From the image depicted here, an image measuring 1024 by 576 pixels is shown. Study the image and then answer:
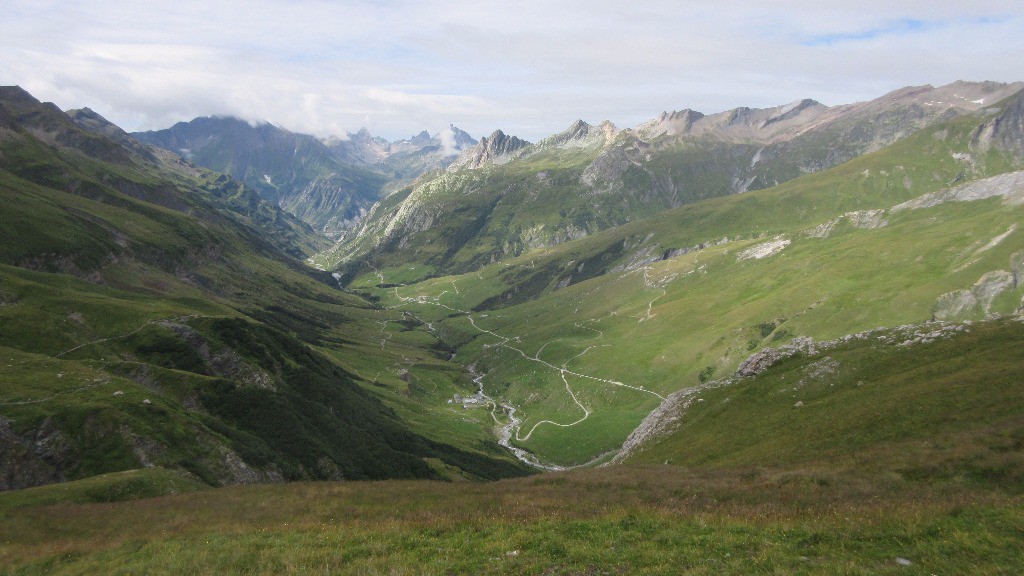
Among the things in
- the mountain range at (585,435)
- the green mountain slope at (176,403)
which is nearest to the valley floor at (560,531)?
the mountain range at (585,435)

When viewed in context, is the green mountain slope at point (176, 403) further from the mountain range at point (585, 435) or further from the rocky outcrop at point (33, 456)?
the mountain range at point (585, 435)

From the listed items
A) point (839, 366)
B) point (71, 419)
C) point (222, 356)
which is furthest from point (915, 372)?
point (222, 356)

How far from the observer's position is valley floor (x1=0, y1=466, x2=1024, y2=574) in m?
18.9

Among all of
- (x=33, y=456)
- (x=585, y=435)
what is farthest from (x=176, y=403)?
(x=585, y=435)

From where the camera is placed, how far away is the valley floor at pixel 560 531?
18906 mm

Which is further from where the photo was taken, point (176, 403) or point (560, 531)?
point (176, 403)

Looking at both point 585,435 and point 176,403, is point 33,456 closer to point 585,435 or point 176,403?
point 176,403

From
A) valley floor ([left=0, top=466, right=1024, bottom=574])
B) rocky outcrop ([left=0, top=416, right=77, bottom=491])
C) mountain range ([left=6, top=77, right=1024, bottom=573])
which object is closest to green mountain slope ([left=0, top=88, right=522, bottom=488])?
rocky outcrop ([left=0, top=416, right=77, bottom=491])

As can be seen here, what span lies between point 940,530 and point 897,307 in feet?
446

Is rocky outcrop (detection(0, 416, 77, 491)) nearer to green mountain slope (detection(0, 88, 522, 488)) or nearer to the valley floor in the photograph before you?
green mountain slope (detection(0, 88, 522, 488))

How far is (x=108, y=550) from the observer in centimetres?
2638

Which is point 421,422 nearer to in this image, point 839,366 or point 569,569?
point 839,366

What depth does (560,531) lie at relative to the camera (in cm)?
2372

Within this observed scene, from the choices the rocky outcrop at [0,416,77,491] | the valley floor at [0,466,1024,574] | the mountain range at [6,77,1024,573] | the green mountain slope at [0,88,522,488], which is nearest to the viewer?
the valley floor at [0,466,1024,574]
